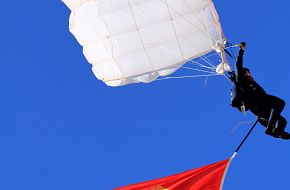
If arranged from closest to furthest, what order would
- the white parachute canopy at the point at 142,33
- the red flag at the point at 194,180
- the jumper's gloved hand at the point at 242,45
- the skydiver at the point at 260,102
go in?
the jumper's gloved hand at the point at 242,45 → the skydiver at the point at 260,102 → the white parachute canopy at the point at 142,33 → the red flag at the point at 194,180

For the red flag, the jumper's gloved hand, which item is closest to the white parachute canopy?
the jumper's gloved hand

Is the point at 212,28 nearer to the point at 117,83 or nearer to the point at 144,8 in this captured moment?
A: the point at 144,8

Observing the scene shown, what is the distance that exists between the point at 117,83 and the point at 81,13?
7.37ft

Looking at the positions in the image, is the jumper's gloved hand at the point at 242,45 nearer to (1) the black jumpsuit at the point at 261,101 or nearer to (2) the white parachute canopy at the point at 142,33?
(1) the black jumpsuit at the point at 261,101

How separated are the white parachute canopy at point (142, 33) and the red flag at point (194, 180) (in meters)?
2.87

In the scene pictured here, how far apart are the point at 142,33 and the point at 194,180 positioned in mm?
4224

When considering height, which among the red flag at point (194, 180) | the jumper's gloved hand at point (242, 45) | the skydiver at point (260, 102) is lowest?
the red flag at point (194, 180)

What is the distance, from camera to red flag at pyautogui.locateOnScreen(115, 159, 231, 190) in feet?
55.6

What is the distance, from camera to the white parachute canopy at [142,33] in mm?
16406

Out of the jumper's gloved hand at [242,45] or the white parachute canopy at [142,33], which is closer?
the jumper's gloved hand at [242,45]

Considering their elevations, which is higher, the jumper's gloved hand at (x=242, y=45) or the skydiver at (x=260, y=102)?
the jumper's gloved hand at (x=242, y=45)

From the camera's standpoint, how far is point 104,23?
54.7 feet

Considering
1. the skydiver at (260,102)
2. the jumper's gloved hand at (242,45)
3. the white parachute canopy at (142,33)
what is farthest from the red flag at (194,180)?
the jumper's gloved hand at (242,45)

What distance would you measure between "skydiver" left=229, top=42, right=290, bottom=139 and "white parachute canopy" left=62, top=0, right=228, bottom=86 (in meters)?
1.36
